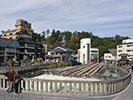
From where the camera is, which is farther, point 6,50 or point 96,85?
point 6,50

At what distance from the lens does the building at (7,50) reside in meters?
36.5

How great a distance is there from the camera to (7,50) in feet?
127

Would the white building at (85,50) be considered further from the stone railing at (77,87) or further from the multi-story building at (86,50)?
the stone railing at (77,87)

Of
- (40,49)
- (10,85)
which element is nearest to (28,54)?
(40,49)

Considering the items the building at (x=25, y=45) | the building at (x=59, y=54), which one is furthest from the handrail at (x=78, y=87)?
the building at (x=59, y=54)

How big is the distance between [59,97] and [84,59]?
26402 millimetres

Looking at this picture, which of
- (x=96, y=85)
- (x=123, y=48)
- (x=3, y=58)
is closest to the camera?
(x=96, y=85)

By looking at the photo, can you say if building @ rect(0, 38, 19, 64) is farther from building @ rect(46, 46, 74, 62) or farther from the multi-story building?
the multi-story building

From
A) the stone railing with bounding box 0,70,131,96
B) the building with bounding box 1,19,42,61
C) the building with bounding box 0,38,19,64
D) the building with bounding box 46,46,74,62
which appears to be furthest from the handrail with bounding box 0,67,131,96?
the building with bounding box 46,46,74,62

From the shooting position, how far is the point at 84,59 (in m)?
32.8

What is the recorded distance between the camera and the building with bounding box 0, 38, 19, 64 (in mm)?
36531

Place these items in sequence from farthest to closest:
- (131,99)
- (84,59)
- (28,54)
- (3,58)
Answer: (28,54)
(3,58)
(84,59)
(131,99)

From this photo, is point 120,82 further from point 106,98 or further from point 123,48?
point 123,48

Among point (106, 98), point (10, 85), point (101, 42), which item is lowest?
point (106, 98)
